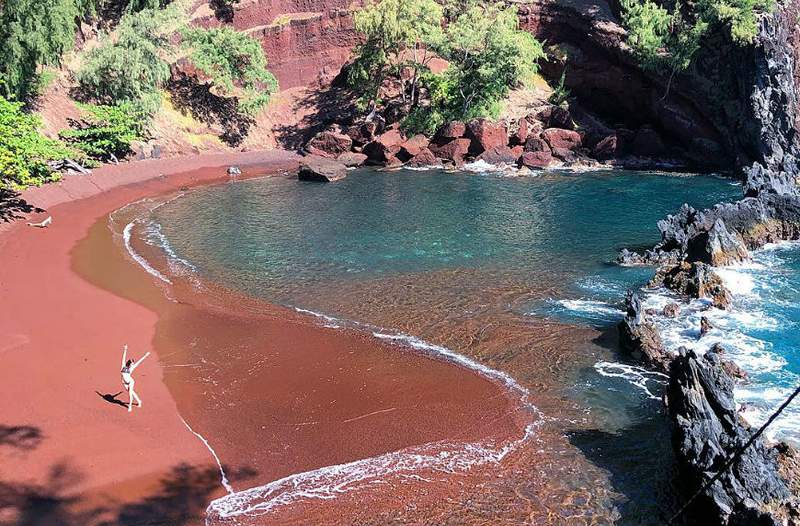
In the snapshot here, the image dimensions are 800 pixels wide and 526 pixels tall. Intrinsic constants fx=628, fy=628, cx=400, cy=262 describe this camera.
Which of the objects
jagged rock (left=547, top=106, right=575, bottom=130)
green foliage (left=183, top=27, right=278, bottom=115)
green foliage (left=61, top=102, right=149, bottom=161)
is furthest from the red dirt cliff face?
jagged rock (left=547, top=106, right=575, bottom=130)

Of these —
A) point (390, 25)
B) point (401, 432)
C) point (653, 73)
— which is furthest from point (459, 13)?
point (401, 432)

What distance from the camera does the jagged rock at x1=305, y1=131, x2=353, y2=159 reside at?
56.4m

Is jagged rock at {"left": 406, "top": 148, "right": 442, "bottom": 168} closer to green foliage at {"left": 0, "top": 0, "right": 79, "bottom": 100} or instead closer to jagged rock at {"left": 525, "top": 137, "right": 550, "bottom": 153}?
jagged rock at {"left": 525, "top": 137, "right": 550, "bottom": 153}

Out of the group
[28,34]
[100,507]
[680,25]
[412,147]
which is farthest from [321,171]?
[100,507]

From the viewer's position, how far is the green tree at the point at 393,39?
53938 millimetres

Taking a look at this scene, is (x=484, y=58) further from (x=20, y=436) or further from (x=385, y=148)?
(x=20, y=436)

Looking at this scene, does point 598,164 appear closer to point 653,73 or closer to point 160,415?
point 653,73

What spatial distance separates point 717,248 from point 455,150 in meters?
29.4

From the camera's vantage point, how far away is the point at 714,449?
12680 mm

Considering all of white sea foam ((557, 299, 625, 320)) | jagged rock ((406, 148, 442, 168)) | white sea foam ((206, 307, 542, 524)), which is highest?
jagged rock ((406, 148, 442, 168))

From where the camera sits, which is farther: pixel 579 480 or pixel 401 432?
pixel 401 432

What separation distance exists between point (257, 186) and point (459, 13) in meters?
30.3

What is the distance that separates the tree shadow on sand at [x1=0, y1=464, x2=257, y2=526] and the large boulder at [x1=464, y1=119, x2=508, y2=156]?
145 ft

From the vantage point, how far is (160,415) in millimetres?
15805
